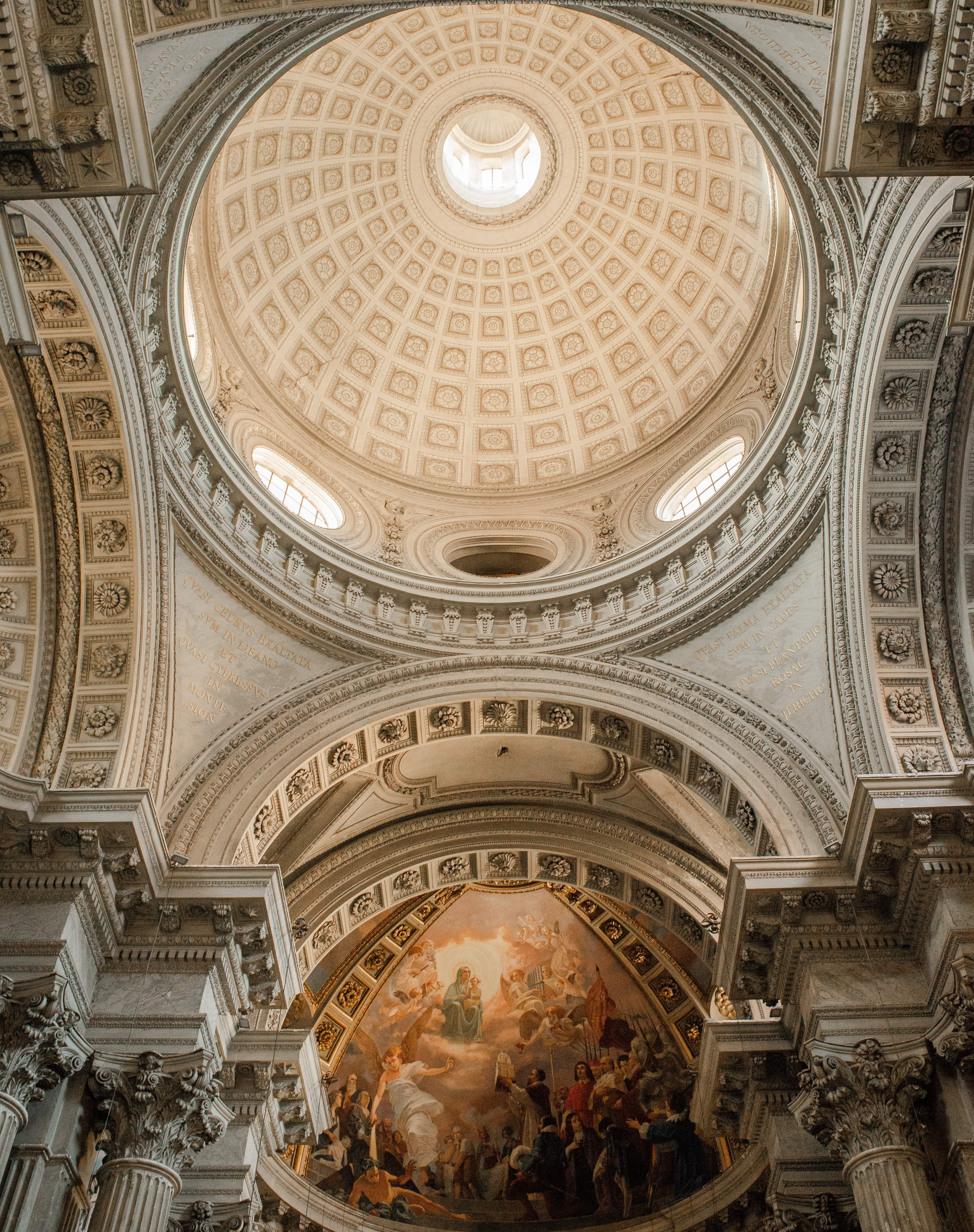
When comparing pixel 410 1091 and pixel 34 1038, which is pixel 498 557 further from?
pixel 34 1038

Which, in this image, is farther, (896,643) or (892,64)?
(896,643)

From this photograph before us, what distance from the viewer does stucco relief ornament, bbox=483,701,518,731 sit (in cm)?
1877

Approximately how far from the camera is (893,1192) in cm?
1110

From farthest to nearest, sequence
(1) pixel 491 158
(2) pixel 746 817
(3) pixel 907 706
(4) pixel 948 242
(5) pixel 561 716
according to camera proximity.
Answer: (1) pixel 491 158 → (5) pixel 561 716 → (2) pixel 746 817 → (3) pixel 907 706 → (4) pixel 948 242

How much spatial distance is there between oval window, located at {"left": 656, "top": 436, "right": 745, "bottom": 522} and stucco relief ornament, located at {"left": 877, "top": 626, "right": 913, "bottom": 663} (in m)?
6.04

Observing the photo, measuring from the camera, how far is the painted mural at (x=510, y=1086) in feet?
67.9

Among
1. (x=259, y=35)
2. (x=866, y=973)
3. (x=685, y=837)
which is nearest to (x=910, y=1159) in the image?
(x=866, y=973)

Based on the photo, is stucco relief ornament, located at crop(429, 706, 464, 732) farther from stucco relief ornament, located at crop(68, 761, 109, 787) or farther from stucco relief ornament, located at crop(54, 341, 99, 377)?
stucco relief ornament, located at crop(54, 341, 99, 377)

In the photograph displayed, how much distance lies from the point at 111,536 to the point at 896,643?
11.1m

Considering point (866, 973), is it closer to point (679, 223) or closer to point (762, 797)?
point (762, 797)

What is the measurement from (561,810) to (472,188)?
15517mm

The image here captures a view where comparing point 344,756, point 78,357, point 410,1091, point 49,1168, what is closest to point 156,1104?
point 49,1168

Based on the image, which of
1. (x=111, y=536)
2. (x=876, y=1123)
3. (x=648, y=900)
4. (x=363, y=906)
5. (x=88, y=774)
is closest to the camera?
(x=876, y=1123)

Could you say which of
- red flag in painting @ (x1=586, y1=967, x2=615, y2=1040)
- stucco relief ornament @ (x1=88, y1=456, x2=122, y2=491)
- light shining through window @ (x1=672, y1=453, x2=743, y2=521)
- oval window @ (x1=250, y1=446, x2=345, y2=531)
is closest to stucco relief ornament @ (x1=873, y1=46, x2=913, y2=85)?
stucco relief ornament @ (x1=88, y1=456, x2=122, y2=491)
